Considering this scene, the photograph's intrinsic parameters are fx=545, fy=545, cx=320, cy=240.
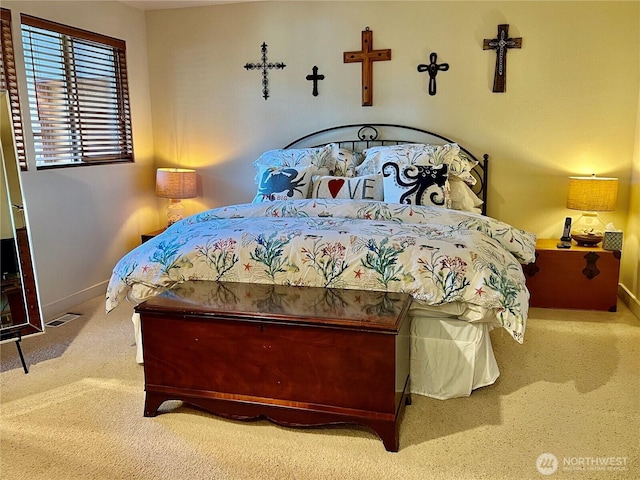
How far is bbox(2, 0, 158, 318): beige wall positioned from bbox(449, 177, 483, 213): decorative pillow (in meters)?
2.52

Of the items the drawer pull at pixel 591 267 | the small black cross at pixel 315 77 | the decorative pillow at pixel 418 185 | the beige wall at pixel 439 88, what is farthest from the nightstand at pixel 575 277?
the small black cross at pixel 315 77

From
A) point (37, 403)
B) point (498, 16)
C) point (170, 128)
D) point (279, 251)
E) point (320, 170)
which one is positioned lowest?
point (37, 403)

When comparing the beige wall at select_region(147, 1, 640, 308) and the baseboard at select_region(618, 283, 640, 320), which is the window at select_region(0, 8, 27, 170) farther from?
the baseboard at select_region(618, 283, 640, 320)

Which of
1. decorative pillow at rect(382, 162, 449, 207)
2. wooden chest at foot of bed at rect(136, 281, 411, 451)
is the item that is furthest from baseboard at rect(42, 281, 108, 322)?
decorative pillow at rect(382, 162, 449, 207)

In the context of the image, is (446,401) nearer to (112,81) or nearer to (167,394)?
(167,394)

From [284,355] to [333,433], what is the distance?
1.25 feet

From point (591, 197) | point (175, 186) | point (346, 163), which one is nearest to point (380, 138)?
point (346, 163)

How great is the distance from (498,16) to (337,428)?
307 cm

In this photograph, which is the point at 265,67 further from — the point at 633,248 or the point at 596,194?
the point at 633,248

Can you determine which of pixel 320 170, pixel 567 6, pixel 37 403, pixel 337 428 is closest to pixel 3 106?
pixel 37 403

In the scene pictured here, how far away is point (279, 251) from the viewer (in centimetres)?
248

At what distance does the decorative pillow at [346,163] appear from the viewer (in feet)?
12.6

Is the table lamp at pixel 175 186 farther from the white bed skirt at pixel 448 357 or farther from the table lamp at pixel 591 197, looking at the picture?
the table lamp at pixel 591 197

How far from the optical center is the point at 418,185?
3.42 metres
